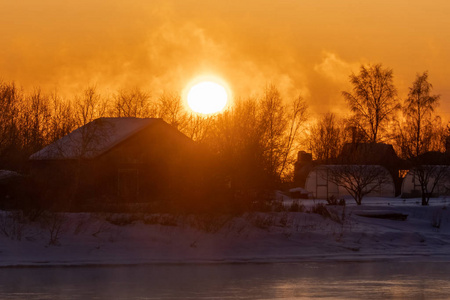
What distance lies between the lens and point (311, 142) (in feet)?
295

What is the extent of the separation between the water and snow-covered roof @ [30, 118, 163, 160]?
19.6 meters

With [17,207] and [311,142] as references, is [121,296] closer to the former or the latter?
[17,207]

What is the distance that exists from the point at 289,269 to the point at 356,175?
3108 cm

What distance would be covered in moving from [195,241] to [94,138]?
18740mm

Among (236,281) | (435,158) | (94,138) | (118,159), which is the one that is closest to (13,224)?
(236,281)

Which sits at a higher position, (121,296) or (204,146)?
(204,146)

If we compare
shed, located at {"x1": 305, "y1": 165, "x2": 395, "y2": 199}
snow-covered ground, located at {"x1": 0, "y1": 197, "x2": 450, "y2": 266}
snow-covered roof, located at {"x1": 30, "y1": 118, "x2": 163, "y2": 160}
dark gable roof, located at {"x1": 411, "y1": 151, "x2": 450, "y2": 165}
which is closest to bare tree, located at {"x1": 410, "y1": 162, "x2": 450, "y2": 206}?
dark gable roof, located at {"x1": 411, "y1": 151, "x2": 450, "y2": 165}

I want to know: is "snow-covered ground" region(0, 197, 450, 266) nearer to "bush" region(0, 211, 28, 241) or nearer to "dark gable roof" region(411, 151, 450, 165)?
"bush" region(0, 211, 28, 241)

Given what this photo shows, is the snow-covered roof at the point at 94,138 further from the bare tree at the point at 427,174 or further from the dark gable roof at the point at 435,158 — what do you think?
the dark gable roof at the point at 435,158

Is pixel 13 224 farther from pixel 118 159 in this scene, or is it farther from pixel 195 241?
pixel 118 159

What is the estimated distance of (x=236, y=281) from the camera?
15.5 meters

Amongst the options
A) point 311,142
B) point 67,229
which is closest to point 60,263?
point 67,229

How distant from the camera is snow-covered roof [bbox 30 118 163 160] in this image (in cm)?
3878

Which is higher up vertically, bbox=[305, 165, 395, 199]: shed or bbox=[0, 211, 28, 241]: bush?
bbox=[305, 165, 395, 199]: shed
